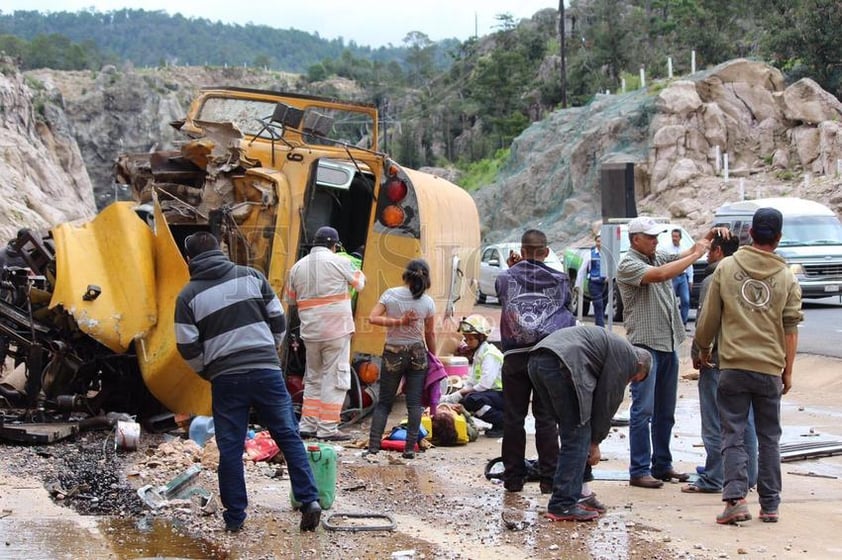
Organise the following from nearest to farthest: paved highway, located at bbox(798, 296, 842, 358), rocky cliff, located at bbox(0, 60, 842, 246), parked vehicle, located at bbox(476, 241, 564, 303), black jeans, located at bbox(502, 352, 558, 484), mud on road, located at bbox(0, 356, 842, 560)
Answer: mud on road, located at bbox(0, 356, 842, 560) → black jeans, located at bbox(502, 352, 558, 484) → paved highway, located at bbox(798, 296, 842, 358) → parked vehicle, located at bbox(476, 241, 564, 303) → rocky cliff, located at bbox(0, 60, 842, 246)

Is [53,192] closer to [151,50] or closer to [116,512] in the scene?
[116,512]

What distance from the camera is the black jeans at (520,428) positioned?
7451mm

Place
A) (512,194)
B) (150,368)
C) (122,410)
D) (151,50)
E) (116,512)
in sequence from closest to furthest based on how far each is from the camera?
1. (116,512)
2. (150,368)
3. (122,410)
4. (512,194)
5. (151,50)

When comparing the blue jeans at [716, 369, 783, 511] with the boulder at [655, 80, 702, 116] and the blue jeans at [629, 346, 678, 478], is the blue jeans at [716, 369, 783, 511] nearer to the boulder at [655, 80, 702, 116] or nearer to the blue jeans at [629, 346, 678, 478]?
the blue jeans at [629, 346, 678, 478]

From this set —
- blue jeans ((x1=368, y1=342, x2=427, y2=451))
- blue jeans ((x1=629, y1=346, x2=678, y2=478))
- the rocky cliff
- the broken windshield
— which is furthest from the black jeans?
the rocky cliff

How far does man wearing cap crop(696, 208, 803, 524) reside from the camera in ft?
21.6

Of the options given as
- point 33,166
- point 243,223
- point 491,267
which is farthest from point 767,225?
point 33,166

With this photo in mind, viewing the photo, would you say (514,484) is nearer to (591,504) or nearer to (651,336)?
(591,504)

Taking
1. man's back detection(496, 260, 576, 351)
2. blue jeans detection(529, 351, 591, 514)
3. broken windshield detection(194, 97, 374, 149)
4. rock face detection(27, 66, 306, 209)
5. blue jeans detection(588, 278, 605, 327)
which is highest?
rock face detection(27, 66, 306, 209)

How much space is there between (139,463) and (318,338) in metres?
2.07

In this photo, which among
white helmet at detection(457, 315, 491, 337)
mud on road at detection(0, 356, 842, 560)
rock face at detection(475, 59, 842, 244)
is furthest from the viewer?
rock face at detection(475, 59, 842, 244)

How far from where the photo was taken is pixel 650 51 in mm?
54156

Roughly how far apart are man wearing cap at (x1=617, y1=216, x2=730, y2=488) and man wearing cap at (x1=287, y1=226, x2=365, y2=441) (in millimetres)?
2751

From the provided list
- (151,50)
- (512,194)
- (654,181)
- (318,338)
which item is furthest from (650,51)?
(151,50)
